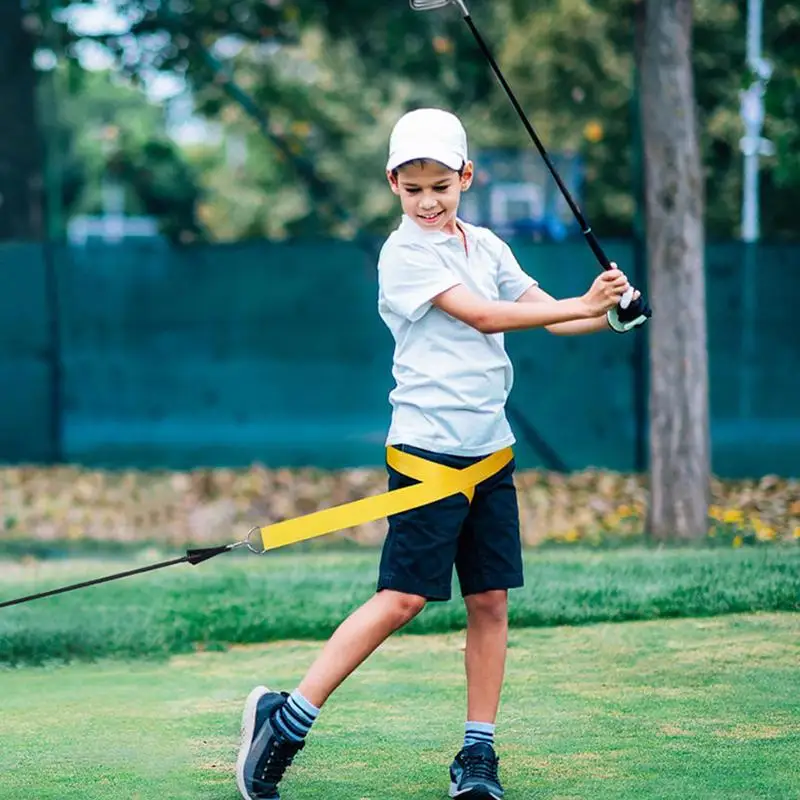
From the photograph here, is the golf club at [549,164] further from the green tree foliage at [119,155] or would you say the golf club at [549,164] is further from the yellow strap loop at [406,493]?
the green tree foliage at [119,155]

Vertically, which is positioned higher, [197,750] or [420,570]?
[420,570]

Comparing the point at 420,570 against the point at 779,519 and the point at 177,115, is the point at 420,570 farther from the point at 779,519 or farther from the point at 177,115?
the point at 177,115

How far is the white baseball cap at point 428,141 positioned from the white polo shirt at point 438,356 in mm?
193

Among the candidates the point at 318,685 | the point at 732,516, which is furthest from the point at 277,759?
the point at 732,516

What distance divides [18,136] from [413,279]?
1071 centimetres

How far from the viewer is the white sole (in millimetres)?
3975

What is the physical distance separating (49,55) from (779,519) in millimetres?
7251

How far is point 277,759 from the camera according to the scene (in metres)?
4.00

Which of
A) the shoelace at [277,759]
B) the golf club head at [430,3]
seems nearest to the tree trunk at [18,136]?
the golf club head at [430,3]

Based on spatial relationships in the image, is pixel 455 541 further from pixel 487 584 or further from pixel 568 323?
pixel 568 323

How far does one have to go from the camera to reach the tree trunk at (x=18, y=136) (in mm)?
13891

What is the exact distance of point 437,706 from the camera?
4941 millimetres

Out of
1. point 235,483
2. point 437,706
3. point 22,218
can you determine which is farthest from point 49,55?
point 437,706

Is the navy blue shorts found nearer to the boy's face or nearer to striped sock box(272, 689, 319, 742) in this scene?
→ striped sock box(272, 689, 319, 742)
